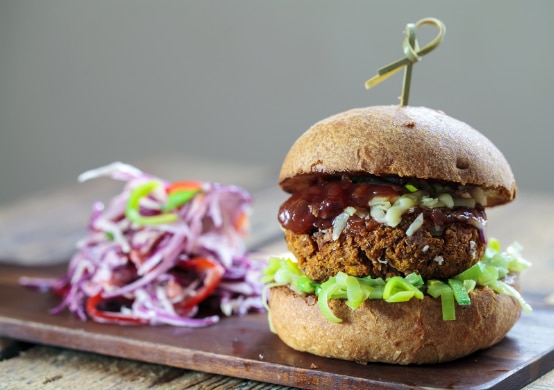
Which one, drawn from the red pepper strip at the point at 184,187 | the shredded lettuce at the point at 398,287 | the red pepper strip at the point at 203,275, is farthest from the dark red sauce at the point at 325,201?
the red pepper strip at the point at 184,187

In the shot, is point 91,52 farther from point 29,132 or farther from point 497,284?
point 497,284

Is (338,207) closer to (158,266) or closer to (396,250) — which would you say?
(396,250)

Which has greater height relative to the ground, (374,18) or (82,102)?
(374,18)

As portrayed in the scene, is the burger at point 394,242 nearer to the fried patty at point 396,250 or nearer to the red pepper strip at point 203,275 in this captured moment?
the fried patty at point 396,250

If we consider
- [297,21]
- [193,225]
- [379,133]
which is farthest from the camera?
[297,21]

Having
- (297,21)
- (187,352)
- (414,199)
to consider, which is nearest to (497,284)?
(414,199)

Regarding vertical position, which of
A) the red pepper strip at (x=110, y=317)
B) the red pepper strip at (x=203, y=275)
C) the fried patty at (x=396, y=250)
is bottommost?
the red pepper strip at (x=110, y=317)

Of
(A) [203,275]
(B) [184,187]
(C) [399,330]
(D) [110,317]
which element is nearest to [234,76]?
(B) [184,187]
